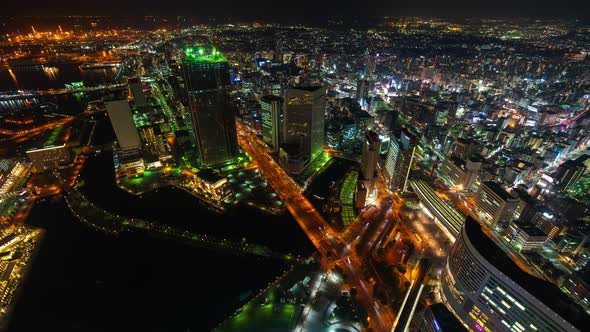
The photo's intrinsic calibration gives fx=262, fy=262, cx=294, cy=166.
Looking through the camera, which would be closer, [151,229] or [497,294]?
[497,294]

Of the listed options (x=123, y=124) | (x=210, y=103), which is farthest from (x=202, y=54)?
(x=123, y=124)

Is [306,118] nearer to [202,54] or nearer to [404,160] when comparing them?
[404,160]

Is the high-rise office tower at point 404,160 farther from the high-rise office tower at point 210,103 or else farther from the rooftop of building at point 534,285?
the high-rise office tower at point 210,103

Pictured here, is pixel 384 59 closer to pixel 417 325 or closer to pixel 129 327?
pixel 417 325

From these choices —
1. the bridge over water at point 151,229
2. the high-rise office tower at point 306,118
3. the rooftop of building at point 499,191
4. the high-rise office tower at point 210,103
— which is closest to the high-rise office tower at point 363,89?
the high-rise office tower at point 306,118

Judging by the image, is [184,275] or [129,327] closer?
[129,327]

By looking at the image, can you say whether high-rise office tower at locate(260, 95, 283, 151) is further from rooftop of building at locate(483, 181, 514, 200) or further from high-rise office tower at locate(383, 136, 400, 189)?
rooftop of building at locate(483, 181, 514, 200)

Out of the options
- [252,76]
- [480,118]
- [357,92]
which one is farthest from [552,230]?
[252,76]

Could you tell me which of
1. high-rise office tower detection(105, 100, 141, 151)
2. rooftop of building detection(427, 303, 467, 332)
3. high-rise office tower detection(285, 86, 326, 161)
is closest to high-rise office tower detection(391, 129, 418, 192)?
high-rise office tower detection(285, 86, 326, 161)
